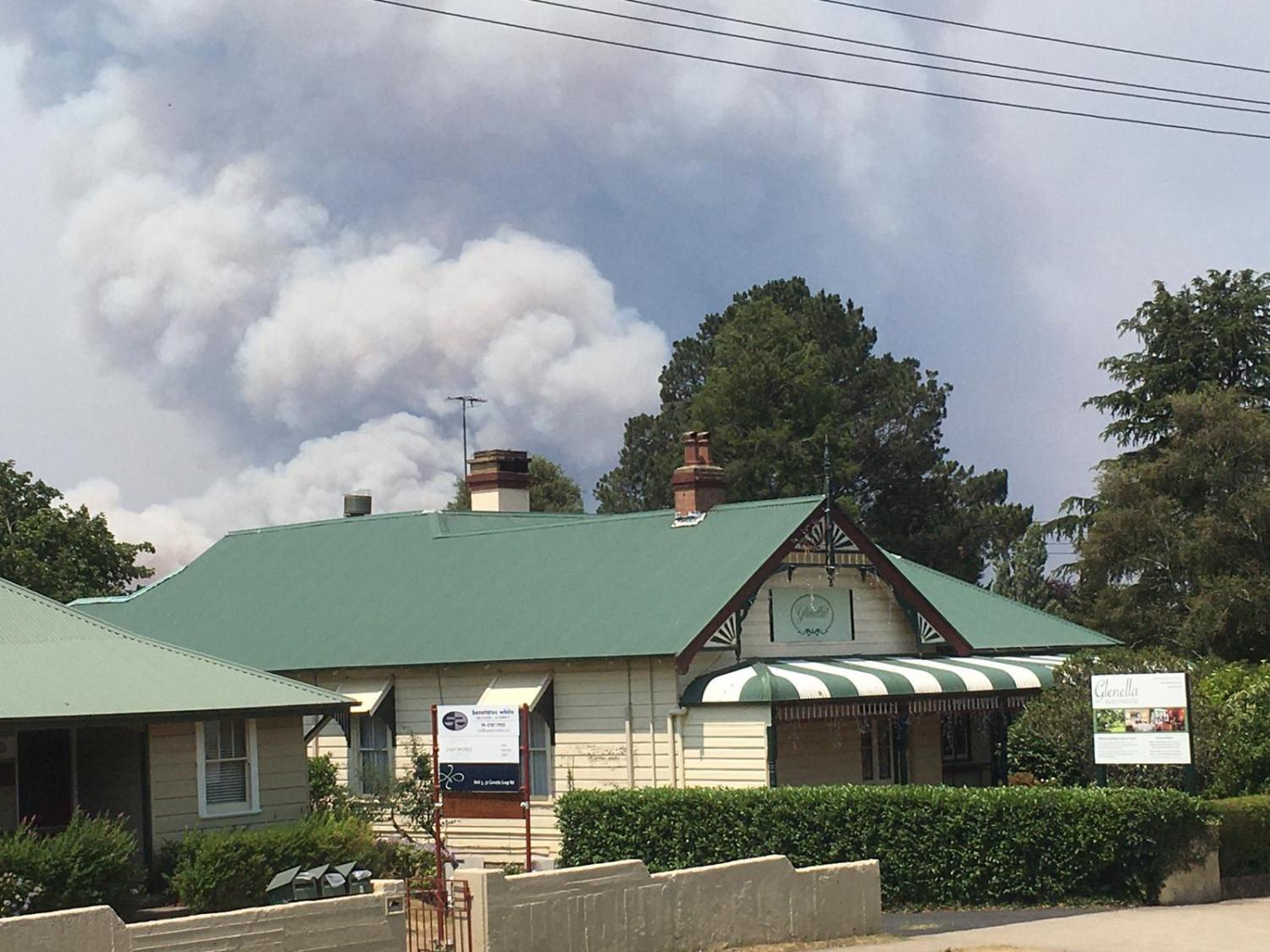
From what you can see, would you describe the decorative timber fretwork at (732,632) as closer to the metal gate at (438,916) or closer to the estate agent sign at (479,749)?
the estate agent sign at (479,749)

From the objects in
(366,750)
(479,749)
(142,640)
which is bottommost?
(366,750)

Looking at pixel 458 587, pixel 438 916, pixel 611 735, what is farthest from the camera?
pixel 458 587

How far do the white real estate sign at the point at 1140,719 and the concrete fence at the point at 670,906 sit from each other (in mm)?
5106

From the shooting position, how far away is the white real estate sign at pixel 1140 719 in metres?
24.3

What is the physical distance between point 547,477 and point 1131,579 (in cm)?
3749

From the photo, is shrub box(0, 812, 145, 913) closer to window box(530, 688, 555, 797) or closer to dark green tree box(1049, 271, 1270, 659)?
window box(530, 688, 555, 797)

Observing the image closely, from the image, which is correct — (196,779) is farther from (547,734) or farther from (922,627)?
(922,627)

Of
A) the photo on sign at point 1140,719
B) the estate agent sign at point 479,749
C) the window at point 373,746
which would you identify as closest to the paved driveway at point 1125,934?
the photo on sign at point 1140,719

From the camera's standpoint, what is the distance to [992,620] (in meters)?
37.8

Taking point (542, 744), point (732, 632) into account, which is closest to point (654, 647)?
point (732, 632)

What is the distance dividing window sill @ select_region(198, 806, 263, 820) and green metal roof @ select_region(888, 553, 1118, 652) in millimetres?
15005

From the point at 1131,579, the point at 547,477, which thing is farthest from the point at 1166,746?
the point at 547,477

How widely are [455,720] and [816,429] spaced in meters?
44.3

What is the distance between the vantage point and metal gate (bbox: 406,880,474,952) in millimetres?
17766
